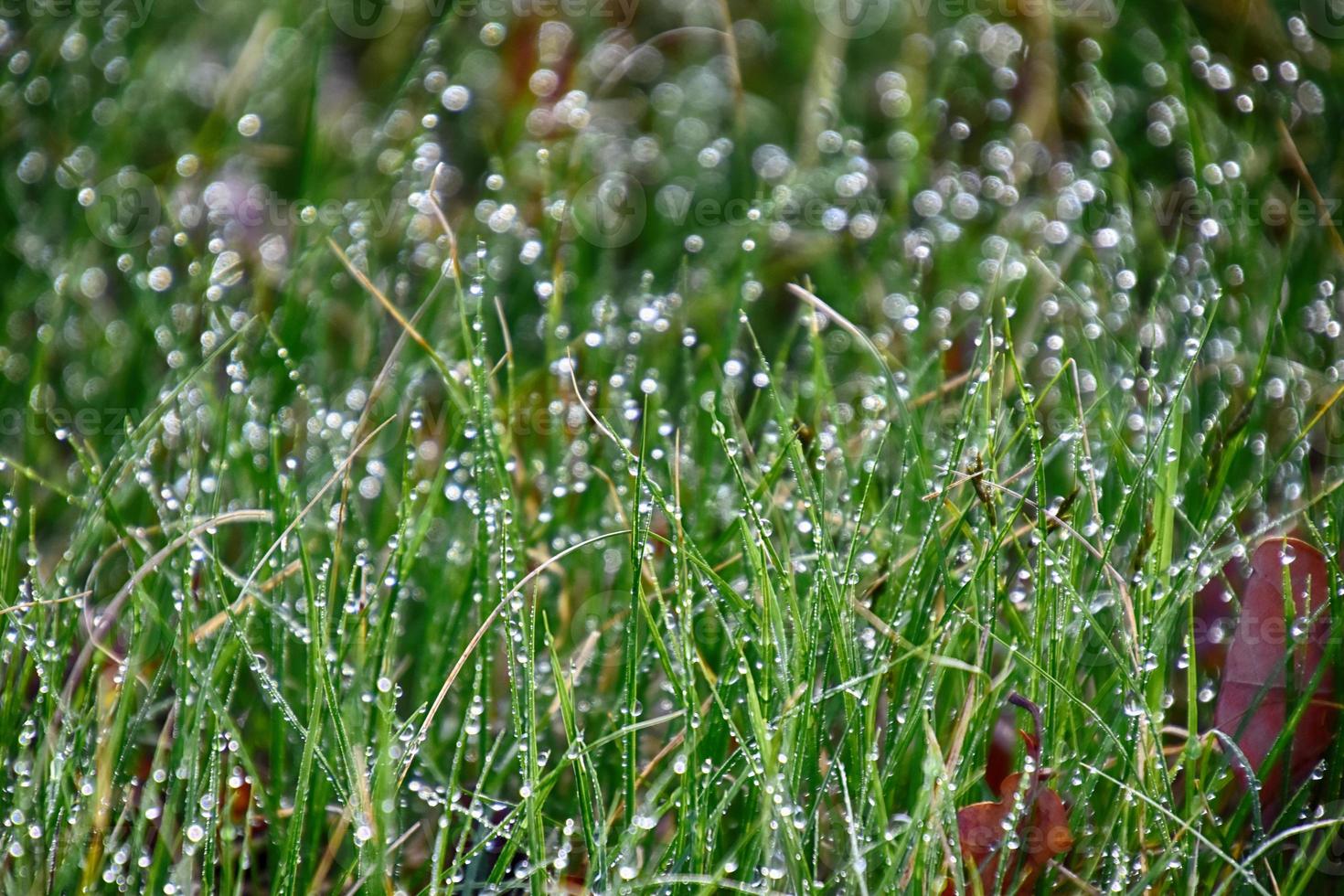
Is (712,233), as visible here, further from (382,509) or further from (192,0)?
(192,0)

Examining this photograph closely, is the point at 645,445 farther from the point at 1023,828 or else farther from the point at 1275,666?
the point at 1275,666

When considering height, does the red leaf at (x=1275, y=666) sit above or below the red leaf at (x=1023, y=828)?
above

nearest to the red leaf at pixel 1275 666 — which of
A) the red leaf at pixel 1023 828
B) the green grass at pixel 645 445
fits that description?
the green grass at pixel 645 445

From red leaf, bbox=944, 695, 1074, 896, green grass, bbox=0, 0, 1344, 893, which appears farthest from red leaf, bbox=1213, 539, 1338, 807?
red leaf, bbox=944, 695, 1074, 896

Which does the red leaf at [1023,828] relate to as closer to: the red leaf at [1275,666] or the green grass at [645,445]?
the green grass at [645,445]

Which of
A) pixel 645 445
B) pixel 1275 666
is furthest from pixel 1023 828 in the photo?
pixel 645 445

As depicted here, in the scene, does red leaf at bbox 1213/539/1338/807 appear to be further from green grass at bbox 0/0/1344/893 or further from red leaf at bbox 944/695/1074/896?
red leaf at bbox 944/695/1074/896
